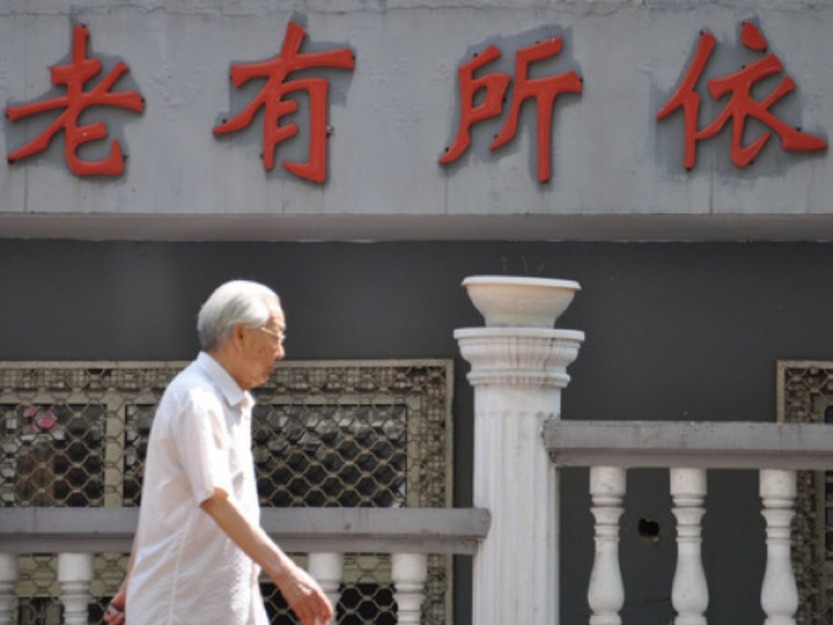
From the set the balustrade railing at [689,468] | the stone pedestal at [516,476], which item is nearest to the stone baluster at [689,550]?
the balustrade railing at [689,468]

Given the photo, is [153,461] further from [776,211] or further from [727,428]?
[776,211]

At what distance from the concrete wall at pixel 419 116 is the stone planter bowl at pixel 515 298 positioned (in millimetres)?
2578

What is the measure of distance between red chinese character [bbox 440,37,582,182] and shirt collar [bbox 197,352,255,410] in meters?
3.64

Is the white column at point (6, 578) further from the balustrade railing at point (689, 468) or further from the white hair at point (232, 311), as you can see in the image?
the balustrade railing at point (689, 468)

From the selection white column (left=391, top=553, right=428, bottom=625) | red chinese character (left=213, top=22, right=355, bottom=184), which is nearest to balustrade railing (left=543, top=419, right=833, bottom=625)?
white column (left=391, top=553, right=428, bottom=625)

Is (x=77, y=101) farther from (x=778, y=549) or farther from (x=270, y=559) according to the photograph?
(x=270, y=559)

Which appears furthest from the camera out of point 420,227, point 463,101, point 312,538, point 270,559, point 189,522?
point 420,227

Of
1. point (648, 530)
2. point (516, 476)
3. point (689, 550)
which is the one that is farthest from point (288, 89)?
point (689, 550)

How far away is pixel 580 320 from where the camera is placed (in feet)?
32.4

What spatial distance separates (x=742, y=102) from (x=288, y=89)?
5.69 feet

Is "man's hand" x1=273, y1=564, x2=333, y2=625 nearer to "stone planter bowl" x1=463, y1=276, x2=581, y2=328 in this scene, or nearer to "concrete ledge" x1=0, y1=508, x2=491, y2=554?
"concrete ledge" x1=0, y1=508, x2=491, y2=554

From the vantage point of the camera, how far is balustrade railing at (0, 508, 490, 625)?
6.40m

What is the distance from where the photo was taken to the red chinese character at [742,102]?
883cm

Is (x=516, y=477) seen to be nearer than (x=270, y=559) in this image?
No
